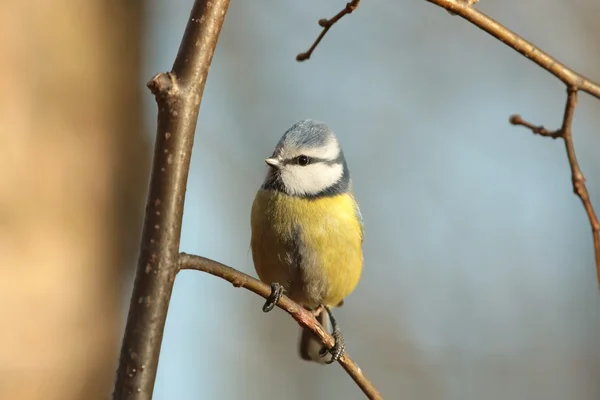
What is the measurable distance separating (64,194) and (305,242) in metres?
1.49

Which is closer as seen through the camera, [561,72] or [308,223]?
[561,72]

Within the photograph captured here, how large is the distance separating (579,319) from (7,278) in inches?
210

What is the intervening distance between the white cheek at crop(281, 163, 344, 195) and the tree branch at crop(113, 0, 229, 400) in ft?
4.08

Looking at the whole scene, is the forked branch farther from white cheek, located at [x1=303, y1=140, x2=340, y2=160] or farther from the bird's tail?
the bird's tail

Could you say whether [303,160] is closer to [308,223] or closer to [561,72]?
[308,223]

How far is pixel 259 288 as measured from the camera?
1.25 meters

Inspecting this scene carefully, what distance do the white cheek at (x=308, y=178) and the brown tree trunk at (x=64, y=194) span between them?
1.34 m

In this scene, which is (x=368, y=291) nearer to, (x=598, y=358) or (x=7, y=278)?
(x=598, y=358)

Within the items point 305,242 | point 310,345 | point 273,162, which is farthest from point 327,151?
point 310,345

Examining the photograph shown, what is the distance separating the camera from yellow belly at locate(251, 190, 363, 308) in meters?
2.26

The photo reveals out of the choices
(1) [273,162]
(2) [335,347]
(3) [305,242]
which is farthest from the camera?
(1) [273,162]

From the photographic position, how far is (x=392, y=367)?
20.4 ft

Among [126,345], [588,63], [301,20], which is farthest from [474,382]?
[126,345]

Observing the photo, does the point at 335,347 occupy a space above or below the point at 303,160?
below
